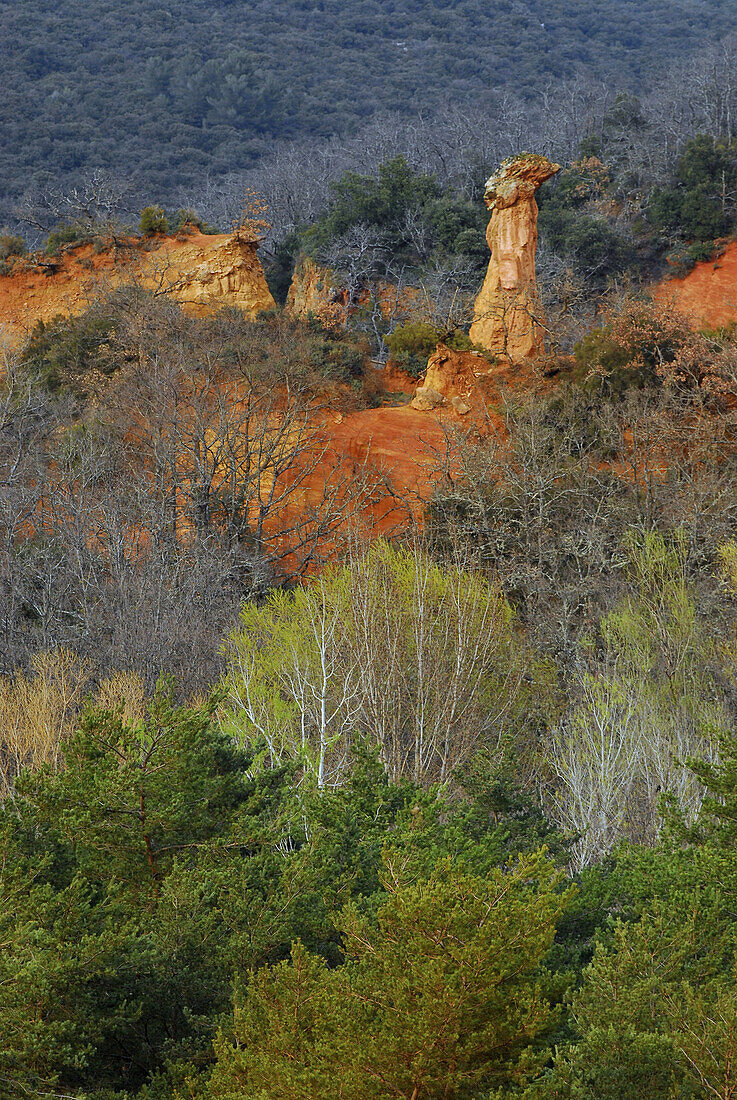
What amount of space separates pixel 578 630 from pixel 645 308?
496 inches

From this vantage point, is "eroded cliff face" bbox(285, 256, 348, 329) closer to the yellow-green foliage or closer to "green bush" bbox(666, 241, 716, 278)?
"green bush" bbox(666, 241, 716, 278)

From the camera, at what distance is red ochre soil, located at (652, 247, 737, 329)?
118 ft

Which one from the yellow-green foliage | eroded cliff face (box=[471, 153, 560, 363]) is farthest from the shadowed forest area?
eroded cliff face (box=[471, 153, 560, 363])

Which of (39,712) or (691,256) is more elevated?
(691,256)

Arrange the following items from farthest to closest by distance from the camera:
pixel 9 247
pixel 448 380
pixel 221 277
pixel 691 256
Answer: pixel 691 256
pixel 9 247
pixel 221 277
pixel 448 380

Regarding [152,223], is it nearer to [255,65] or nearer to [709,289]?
[709,289]

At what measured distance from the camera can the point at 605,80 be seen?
246 feet

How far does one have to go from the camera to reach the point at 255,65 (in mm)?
79562

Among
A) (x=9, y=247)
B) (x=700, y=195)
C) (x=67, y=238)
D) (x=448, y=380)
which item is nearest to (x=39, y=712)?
(x=448, y=380)

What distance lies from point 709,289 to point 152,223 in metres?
20.6

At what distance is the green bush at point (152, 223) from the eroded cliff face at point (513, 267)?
1253 centimetres

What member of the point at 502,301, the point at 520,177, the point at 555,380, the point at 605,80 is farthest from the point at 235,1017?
the point at 605,80

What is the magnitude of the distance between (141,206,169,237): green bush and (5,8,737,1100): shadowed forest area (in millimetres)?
173

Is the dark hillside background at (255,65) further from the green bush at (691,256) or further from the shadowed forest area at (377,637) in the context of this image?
the green bush at (691,256)
